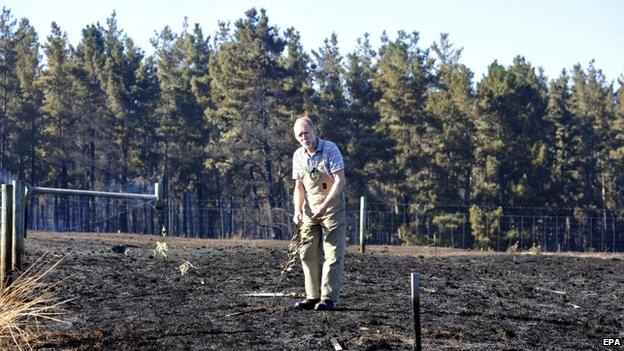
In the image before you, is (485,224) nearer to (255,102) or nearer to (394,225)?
(394,225)

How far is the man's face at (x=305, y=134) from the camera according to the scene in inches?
381

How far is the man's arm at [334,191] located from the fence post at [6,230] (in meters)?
3.34

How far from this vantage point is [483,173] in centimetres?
6184

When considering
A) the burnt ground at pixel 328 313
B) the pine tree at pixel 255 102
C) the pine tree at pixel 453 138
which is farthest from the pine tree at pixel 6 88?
the burnt ground at pixel 328 313

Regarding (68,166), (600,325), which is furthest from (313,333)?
(68,166)

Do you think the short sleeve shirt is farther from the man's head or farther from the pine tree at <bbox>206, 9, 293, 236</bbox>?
the pine tree at <bbox>206, 9, 293, 236</bbox>

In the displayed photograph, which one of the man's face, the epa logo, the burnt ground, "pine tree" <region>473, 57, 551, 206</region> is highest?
"pine tree" <region>473, 57, 551, 206</region>

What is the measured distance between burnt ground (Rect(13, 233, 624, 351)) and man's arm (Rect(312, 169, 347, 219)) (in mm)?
931

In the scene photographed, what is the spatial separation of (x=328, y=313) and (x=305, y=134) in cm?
163

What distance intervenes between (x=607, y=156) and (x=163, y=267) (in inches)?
2390

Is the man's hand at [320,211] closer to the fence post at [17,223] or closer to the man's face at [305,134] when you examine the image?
the man's face at [305,134]

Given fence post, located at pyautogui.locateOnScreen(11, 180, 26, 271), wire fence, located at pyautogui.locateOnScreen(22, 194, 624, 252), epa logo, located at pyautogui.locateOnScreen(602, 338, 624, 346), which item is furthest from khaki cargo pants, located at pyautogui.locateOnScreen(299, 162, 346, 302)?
wire fence, located at pyautogui.locateOnScreen(22, 194, 624, 252)

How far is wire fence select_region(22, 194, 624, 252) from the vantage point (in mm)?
52812

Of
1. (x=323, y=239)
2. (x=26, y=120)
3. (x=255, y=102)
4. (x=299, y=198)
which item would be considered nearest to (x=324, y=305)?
(x=323, y=239)
